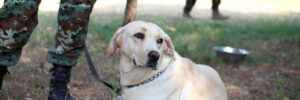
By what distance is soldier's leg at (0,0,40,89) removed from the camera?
258 cm

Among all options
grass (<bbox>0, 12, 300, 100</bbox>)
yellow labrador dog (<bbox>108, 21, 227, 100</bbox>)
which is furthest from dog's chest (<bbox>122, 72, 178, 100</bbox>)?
grass (<bbox>0, 12, 300, 100</bbox>)

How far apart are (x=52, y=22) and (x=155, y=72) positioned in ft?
17.8

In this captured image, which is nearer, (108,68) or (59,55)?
(59,55)

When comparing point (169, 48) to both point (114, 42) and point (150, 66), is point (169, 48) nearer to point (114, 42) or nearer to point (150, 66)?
point (150, 66)

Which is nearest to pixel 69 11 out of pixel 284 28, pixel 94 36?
pixel 94 36

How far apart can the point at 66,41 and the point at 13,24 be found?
43 cm

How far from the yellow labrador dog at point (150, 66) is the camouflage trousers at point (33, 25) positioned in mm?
339

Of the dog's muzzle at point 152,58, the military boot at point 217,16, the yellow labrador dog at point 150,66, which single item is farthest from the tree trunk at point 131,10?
the military boot at point 217,16

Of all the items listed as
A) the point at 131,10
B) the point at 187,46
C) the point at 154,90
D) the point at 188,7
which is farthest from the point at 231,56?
the point at 188,7

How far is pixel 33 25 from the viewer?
277cm

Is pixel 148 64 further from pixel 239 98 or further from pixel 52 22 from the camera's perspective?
pixel 52 22

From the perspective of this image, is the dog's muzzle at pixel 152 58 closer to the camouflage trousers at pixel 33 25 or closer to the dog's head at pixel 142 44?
the dog's head at pixel 142 44

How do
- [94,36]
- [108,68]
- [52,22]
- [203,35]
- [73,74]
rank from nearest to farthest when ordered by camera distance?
[73,74] → [108,68] → [94,36] → [203,35] → [52,22]

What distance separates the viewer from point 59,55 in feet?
9.02
